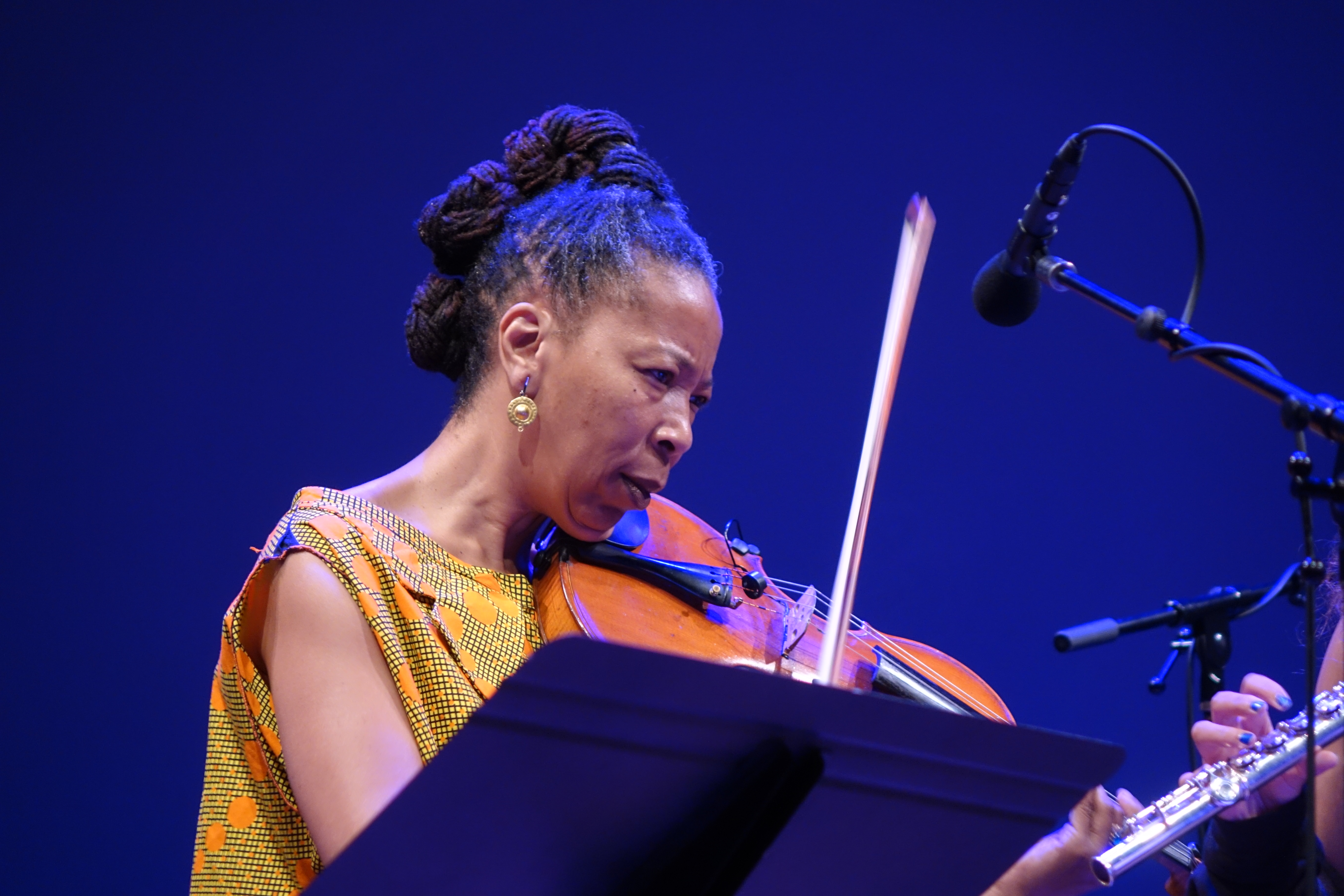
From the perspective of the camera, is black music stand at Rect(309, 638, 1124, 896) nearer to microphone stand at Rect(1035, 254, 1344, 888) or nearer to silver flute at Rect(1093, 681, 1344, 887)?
microphone stand at Rect(1035, 254, 1344, 888)

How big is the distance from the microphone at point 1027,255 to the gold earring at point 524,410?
A: 1.79 ft

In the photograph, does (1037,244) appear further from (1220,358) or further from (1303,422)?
(1303,422)

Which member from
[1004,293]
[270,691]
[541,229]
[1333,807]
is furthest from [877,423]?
[1333,807]

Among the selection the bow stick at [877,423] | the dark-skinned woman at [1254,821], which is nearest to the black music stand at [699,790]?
the bow stick at [877,423]

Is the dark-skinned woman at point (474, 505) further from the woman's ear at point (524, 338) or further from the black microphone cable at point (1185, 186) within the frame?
the black microphone cable at point (1185, 186)

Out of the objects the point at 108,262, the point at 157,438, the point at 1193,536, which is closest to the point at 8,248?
the point at 108,262

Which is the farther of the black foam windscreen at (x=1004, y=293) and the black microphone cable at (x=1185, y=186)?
the black foam windscreen at (x=1004, y=293)

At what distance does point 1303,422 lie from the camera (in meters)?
0.91

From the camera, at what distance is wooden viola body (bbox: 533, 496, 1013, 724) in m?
1.34

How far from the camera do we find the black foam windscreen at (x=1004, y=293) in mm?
1257

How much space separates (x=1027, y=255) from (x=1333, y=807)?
2.66 feet

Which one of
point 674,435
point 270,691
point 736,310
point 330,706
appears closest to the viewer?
point 330,706

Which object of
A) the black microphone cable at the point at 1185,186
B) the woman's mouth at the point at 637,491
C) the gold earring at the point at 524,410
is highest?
the black microphone cable at the point at 1185,186

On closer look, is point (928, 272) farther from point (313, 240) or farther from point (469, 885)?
point (469, 885)
